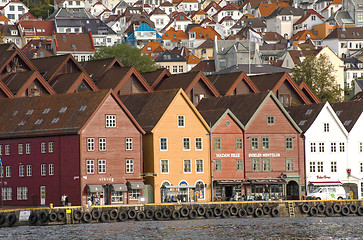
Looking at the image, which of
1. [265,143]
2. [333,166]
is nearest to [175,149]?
[265,143]

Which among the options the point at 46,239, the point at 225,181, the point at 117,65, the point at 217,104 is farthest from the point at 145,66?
the point at 46,239

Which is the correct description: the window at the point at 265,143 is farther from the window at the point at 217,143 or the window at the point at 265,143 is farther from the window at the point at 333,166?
the window at the point at 333,166

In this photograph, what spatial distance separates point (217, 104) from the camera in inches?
4333

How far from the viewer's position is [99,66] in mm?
122750

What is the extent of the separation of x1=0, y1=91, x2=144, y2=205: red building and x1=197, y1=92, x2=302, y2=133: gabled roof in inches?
530

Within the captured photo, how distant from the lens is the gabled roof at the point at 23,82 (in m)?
108

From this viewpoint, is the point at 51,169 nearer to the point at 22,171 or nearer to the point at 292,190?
the point at 22,171

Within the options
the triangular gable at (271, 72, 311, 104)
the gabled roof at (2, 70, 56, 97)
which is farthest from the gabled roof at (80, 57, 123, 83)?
the triangular gable at (271, 72, 311, 104)

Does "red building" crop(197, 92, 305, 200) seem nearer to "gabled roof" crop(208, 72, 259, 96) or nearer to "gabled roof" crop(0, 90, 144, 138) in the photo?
"gabled roof" crop(0, 90, 144, 138)

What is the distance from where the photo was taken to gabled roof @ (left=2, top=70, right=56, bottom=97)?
353 feet

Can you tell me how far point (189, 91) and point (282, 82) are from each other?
475 inches

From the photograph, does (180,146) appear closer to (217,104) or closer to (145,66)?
(217,104)

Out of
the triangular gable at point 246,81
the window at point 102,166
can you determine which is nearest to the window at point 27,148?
the window at point 102,166

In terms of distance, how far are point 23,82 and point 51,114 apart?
564 inches
